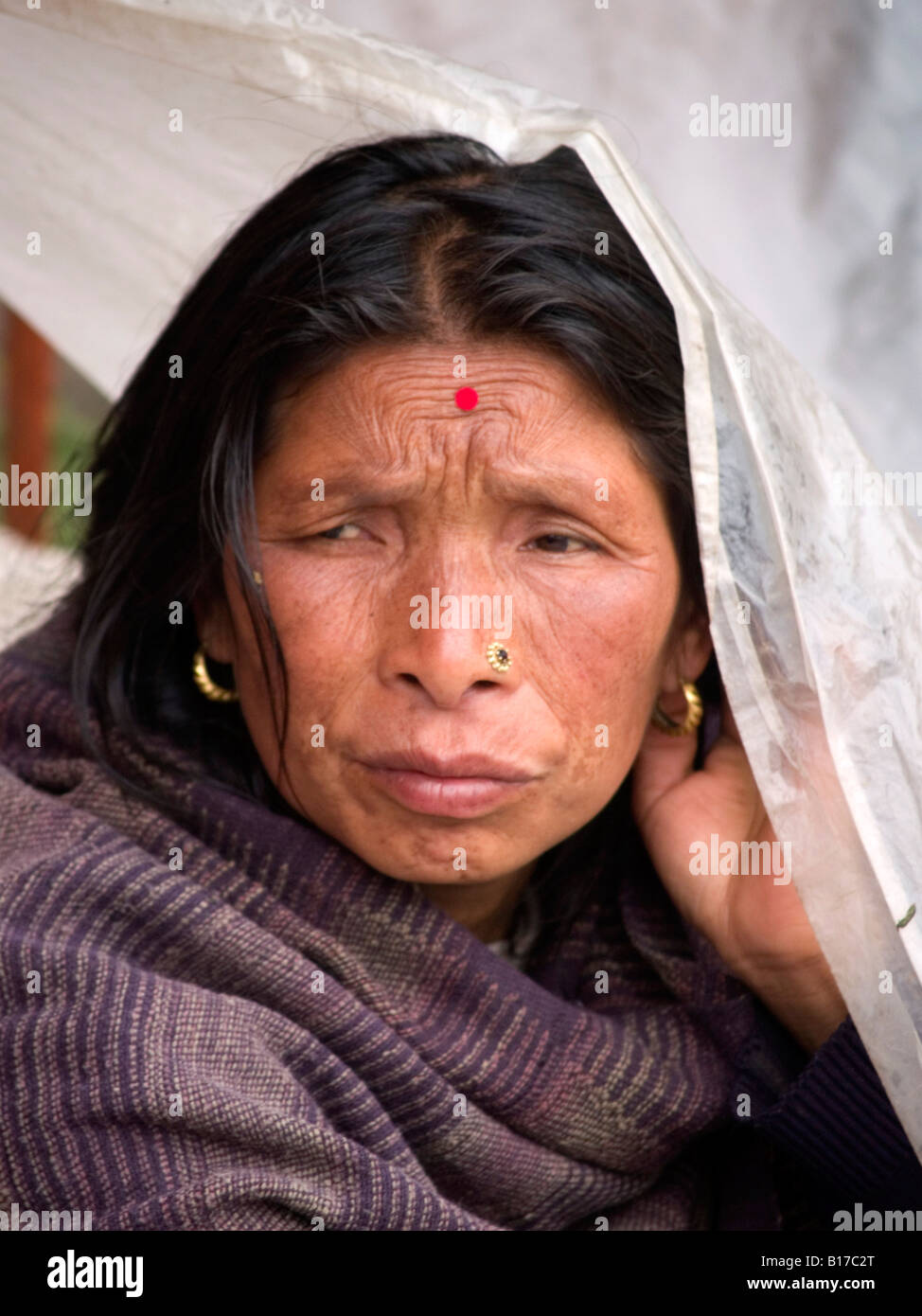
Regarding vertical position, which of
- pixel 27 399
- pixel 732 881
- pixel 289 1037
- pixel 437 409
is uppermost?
pixel 27 399

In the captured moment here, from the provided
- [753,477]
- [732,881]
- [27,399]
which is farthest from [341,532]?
[27,399]

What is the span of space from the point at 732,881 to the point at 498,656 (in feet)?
1.63

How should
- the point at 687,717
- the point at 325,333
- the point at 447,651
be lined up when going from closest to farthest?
the point at 447,651 → the point at 325,333 → the point at 687,717

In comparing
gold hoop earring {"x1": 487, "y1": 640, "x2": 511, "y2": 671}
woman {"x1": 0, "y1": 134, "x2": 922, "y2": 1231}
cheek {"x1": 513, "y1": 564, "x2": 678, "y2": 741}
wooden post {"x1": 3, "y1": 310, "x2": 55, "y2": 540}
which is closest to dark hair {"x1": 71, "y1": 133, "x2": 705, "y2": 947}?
woman {"x1": 0, "y1": 134, "x2": 922, "y2": 1231}

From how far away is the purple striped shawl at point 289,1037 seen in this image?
4.78ft

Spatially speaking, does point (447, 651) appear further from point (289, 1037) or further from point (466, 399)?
point (289, 1037)

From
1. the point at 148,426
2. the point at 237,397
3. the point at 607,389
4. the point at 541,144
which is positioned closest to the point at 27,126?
the point at 148,426

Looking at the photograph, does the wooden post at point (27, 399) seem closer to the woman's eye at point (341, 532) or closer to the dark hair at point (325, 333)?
the dark hair at point (325, 333)

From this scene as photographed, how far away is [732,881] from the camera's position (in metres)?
1.89

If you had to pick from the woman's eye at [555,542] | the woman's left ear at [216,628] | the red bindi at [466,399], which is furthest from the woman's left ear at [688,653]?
the woman's left ear at [216,628]

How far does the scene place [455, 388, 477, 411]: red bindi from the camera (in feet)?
5.38

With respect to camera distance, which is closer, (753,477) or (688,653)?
(753,477)

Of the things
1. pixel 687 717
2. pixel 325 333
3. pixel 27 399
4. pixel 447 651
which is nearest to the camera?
pixel 447 651

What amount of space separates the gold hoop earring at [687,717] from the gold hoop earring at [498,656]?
A: 0.38 metres
